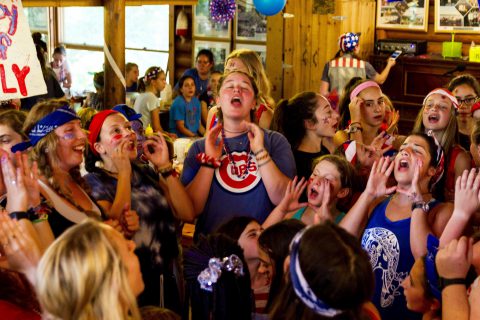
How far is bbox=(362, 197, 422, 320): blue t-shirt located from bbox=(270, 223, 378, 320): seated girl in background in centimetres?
96

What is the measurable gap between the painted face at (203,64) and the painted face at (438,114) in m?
4.29

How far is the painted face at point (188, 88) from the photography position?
7.62m

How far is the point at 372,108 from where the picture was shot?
450cm

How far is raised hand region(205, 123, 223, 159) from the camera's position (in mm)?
3471

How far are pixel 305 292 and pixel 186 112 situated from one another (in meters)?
5.87

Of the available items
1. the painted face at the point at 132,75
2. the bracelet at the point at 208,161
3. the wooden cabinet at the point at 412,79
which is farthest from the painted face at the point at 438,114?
the painted face at the point at 132,75

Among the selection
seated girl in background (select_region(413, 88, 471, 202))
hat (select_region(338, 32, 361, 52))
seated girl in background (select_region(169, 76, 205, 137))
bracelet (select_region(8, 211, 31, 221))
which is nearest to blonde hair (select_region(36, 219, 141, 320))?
bracelet (select_region(8, 211, 31, 221))

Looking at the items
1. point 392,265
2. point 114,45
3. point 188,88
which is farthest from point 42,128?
point 188,88

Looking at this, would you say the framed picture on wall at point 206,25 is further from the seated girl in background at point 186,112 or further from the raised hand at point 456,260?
the raised hand at point 456,260

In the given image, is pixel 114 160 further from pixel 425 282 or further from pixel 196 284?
pixel 425 282

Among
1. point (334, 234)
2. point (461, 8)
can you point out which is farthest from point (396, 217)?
point (461, 8)

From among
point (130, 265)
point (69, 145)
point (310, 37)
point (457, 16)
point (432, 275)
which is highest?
point (457, 16)

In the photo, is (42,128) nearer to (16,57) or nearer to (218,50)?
(16,57)

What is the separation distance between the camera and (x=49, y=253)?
5.92 ft
